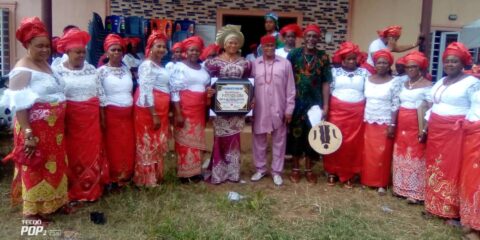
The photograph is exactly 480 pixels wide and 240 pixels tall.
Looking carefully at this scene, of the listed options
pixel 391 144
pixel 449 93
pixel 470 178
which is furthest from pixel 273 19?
pixel 470 178

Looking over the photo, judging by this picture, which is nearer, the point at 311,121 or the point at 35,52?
the point at 35,52

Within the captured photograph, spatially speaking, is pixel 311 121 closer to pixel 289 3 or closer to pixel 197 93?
pixel 197 93

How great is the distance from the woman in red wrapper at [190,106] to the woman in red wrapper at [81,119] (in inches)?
33.6

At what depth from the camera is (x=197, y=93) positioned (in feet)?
16.0

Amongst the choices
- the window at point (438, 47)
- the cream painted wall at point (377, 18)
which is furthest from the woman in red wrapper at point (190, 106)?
the window at point (438, 47)

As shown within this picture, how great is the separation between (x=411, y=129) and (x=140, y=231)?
2881 mm

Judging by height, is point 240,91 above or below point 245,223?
above

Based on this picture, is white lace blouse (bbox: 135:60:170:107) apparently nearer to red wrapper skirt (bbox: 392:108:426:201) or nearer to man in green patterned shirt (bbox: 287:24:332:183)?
man in green patterned shirt (bbox: 287:24:332:183)

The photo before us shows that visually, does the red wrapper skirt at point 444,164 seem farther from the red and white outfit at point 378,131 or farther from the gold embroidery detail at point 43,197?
the gold embroidery detail at point 43,197

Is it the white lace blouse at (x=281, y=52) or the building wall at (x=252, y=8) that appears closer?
the white lace blouse at (x=281, y=52)

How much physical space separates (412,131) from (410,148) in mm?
180

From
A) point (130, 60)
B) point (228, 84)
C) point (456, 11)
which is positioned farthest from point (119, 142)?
point (456, 11)

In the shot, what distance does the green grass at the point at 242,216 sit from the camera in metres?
3.91

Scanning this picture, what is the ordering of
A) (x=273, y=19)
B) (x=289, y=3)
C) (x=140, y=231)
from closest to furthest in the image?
1. (x=140, y=231)
2. (x=273, y=19)
3. (x=289, y=3)
